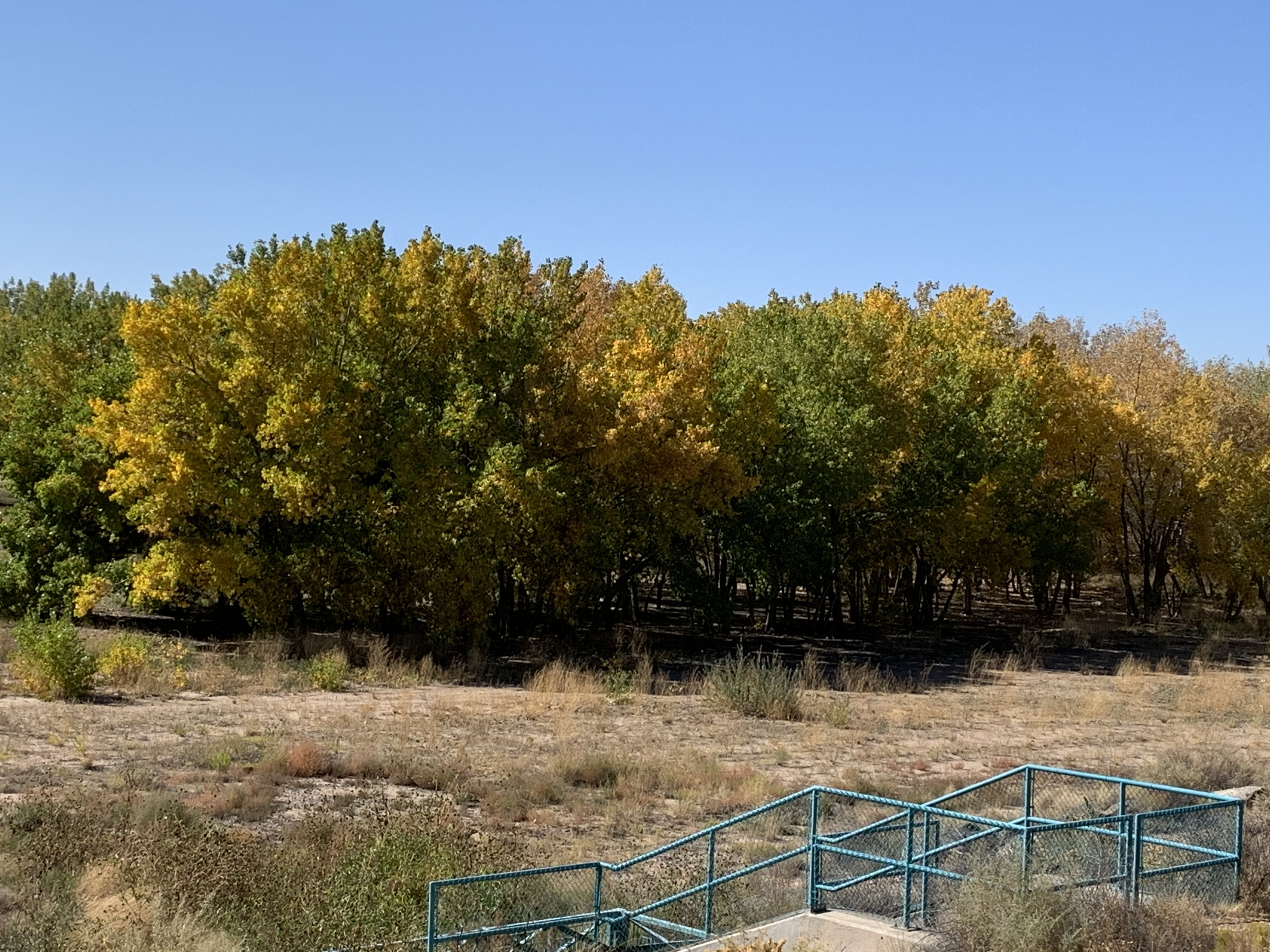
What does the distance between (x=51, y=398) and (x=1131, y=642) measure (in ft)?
116

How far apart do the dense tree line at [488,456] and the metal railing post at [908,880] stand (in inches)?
705

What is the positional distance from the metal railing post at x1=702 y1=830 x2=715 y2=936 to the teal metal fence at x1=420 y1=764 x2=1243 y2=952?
24mm

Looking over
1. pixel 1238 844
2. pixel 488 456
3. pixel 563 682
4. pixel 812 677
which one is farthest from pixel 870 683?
pixel 1238 844

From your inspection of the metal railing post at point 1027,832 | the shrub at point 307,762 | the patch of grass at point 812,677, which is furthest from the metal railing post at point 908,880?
the patch of grass at point 812,677

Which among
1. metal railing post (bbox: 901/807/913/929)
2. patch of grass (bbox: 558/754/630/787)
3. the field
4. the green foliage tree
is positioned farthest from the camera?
the green foliage tree

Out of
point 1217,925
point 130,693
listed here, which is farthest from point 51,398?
point 1217,925

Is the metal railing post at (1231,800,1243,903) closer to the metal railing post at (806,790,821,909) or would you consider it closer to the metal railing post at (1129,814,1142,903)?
the metal railing post at (1129,814,1142,903)

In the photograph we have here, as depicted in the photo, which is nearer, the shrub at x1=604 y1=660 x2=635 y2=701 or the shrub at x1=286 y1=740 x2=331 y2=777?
the shrub at x1=286 y1=740 x2=331 y2=777

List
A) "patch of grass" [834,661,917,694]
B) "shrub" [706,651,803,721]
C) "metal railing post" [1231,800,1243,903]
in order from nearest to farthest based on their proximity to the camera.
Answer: "metal railing post" [1231,800,1243,903] < "shrub" [706,651,803,721] < "patch of grass" [834,661,917,694]

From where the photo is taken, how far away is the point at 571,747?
20.4 metres

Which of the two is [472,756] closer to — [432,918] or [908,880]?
[432,918]

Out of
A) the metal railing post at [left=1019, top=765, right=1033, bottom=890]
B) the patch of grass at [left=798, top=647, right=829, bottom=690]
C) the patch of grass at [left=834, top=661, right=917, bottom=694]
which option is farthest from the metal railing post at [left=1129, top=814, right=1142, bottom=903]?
the patch of grass at [left=834, top=661, right=917, bottom=694]

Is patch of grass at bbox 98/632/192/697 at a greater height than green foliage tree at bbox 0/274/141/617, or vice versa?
green foliage tree at bbox 0/274/141/617

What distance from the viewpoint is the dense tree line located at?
2828cm
